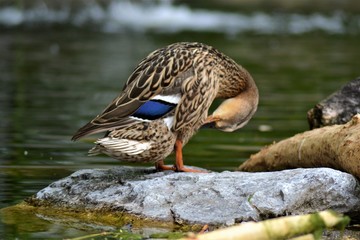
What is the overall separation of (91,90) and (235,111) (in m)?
10.0

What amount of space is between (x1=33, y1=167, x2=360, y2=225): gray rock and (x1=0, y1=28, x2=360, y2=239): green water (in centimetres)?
50

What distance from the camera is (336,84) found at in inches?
792

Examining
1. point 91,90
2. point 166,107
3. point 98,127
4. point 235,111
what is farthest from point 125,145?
point 91,90

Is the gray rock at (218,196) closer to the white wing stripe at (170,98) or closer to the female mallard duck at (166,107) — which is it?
the female mallard duck at (166,107)

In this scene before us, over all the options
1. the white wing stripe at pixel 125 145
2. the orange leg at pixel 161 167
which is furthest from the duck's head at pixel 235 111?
the white wing stripe at pixel 125 145

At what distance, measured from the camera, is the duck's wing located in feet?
27.4

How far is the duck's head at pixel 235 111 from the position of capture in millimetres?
9039

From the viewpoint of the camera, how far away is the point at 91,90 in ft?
62.1

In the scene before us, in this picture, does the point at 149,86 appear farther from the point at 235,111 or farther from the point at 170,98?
the point at 235,111

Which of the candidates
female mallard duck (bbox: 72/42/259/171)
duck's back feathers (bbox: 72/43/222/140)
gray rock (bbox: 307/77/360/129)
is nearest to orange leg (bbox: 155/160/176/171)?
female mallard duck (bbox: 72/42/259/171)

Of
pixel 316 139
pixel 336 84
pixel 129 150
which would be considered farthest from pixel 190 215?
pixel 336 84

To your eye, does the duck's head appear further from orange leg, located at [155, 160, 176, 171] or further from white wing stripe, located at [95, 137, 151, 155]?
white wing stripe, located at [95, 137, 151, 155]

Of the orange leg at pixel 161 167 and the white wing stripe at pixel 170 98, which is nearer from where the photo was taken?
the white wing stripe at pixel 170 98

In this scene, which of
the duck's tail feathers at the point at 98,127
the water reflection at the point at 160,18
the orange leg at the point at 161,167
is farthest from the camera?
the water reflection at the point at 160,18
